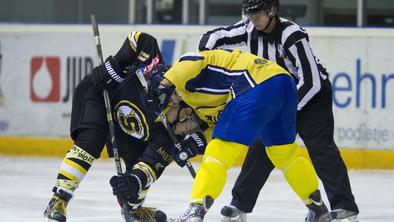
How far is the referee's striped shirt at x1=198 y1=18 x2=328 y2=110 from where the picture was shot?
231 inches

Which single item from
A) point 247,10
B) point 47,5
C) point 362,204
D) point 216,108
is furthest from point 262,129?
point 47,5

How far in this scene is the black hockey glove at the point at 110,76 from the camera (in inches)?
227

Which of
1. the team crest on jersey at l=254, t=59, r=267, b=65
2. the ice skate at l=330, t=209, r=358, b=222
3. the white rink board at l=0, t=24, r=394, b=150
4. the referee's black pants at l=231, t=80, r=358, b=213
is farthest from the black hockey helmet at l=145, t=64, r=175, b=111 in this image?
the white rink board at l=0, t=24, r=394, b=150

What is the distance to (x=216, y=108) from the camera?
5309 mm

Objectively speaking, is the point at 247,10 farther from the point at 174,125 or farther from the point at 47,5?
the point at 47,5

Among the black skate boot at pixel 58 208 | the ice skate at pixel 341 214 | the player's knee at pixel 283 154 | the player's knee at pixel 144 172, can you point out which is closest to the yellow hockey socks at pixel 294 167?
the player's knee at pixel 283 154

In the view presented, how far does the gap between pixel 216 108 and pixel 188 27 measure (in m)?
5.23

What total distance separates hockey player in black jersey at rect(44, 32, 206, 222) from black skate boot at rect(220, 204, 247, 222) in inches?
17.5

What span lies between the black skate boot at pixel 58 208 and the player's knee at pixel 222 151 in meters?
0.83

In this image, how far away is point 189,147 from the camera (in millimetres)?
5543

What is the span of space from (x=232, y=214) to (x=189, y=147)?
0.63 m

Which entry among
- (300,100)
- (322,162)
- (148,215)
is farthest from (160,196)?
(300,100)

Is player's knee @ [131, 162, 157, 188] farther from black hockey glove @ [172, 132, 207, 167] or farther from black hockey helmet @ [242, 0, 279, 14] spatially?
black hockey helmet @ [242, 0, 279, 14]

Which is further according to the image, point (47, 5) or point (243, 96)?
point (47, 5)
